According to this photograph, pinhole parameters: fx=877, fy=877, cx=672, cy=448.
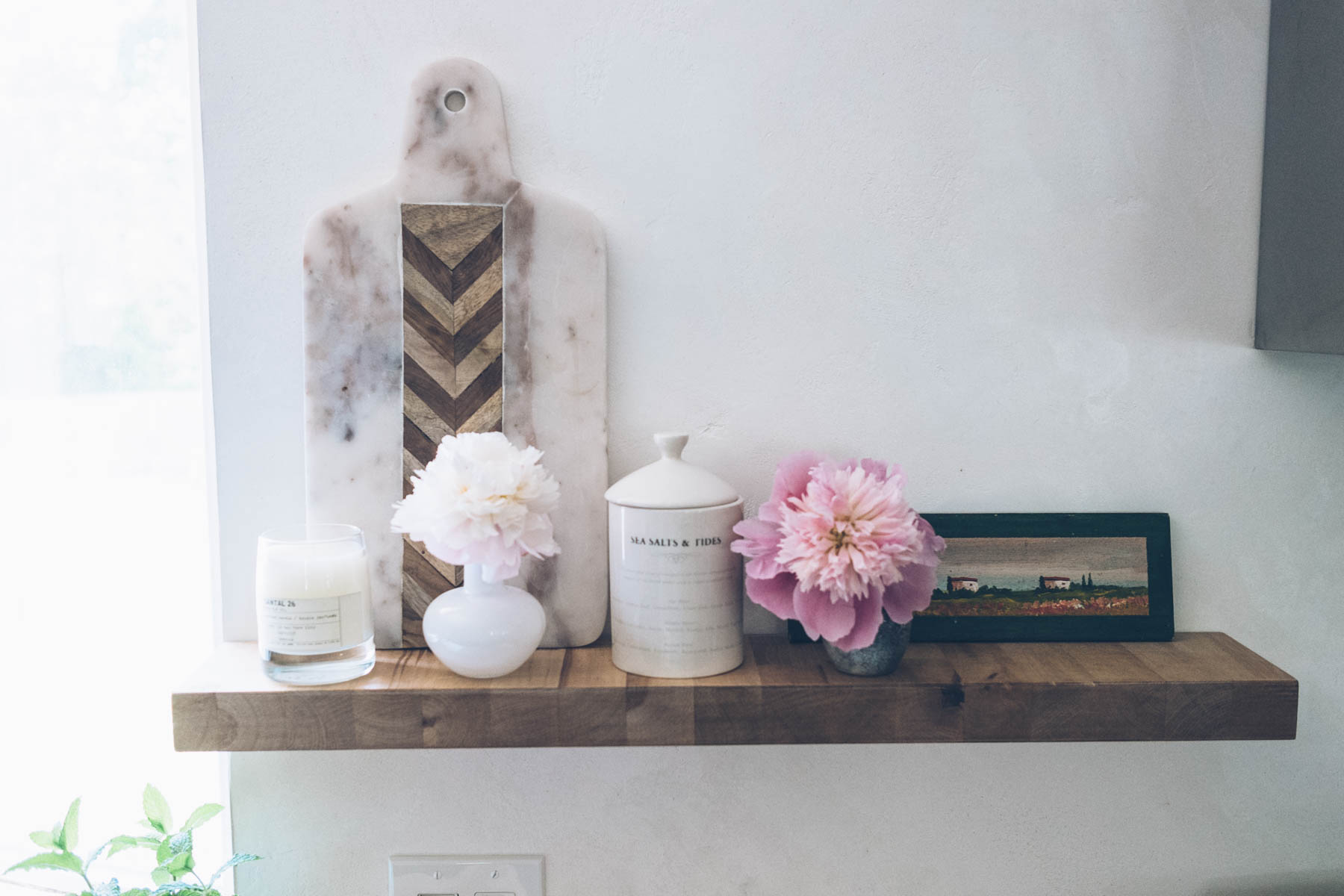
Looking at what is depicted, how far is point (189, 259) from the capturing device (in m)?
0.77

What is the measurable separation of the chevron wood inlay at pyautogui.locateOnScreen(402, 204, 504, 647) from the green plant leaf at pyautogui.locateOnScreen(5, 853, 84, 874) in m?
0.37

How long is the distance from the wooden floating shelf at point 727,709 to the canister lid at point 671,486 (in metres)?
0.13

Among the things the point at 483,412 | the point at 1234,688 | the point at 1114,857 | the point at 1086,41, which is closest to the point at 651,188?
the point at 483,412

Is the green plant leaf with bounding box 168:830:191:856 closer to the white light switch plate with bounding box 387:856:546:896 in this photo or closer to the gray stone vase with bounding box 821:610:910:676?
the white light switch plate with bounding box 387:856:546:896

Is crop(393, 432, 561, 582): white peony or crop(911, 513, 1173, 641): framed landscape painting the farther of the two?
crop(911, 513, 1173, 641): framed landscape painting

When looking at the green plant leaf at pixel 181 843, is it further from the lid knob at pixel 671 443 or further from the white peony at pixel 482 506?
the lid knob at pixel 671 443

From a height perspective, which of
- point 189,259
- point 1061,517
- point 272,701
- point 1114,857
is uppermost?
point 189,259

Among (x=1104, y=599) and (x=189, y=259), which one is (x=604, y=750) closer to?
(x=1104, y=599)

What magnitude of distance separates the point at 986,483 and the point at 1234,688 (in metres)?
0.23

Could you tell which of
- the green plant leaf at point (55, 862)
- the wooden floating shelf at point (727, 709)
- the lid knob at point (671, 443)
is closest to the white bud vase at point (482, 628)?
the wooden floating shelf at point (727, 709)

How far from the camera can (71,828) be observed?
723mm

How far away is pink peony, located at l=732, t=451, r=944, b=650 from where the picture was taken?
23.3 inches

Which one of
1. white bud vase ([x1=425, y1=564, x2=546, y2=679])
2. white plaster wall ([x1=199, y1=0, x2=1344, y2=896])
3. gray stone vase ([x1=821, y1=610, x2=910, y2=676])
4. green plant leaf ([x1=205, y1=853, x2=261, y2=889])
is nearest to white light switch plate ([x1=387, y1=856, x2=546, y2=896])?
white plaster wall ([x1=199, y1=0, x2=1344, y2=896])

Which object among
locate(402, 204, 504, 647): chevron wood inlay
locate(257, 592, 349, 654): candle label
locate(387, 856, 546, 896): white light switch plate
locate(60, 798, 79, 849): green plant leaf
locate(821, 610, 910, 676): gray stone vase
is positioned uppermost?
locate(402, 204, 504, 647): chevron wood inlay
